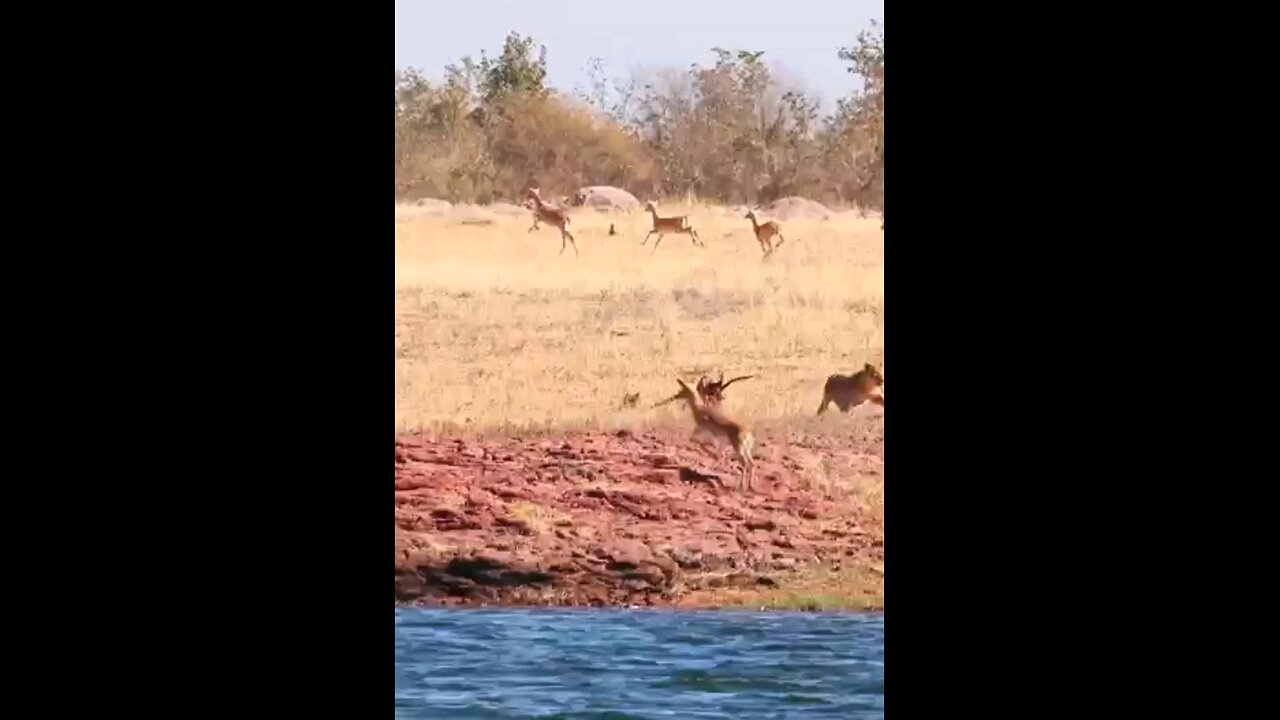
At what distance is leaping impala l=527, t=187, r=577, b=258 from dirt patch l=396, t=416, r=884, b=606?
1.62 metres

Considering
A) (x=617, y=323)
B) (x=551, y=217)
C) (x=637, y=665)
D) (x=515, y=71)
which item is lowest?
(x=637, y=665)

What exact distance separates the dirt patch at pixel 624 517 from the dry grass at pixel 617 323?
0.25 meters

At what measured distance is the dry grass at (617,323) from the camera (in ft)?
40.4

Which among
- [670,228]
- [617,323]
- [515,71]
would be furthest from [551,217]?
[515,71]

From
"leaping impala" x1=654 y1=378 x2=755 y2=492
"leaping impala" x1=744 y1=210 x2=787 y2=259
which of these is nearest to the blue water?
"leaping impala" x1=654 y1=378 x2=755 y2=492

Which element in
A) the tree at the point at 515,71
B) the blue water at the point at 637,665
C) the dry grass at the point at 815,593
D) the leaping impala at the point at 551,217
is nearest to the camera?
the blue water at the point at 637,665

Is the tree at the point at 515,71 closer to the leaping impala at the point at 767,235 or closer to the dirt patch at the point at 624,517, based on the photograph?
the leaping impala at the point at 767,235

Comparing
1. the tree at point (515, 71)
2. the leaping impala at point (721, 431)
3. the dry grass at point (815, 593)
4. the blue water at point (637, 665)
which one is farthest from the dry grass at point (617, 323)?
the blue water at point (637, 665)

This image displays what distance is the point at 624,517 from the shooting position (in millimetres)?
11891

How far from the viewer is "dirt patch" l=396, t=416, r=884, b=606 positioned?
1170cm

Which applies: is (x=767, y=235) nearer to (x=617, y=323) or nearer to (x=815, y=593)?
(x=617, y=323)

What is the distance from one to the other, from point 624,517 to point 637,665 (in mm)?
2442
